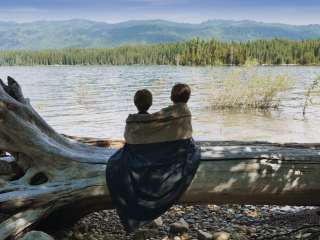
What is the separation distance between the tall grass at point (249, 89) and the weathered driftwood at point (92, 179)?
78.4 ft

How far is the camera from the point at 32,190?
23.2 ft

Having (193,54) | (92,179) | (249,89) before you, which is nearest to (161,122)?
(92,179)

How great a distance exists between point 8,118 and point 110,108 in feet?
96.0

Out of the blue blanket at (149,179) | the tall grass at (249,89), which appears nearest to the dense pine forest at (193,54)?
the tall grass at (249,89)

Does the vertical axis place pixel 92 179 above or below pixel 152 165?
below

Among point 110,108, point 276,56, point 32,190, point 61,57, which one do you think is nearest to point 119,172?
point 32,190

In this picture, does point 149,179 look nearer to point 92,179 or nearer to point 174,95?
point 92,179

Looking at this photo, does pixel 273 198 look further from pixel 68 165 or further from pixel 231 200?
pixel 68 165

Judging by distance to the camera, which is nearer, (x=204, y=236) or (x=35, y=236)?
(x=35, y=236)

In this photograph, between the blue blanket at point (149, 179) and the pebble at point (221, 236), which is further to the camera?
the pebble at point (221, 236)

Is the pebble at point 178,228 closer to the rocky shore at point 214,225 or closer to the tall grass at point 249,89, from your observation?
the rocky shore at point 214,225

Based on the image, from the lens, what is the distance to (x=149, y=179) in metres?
7.02

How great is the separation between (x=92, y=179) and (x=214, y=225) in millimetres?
2400

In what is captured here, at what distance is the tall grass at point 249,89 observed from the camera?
31500 millimetres
